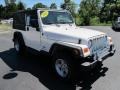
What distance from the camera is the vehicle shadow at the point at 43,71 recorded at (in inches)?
224

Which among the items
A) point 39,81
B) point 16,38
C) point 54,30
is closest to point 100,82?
point 39,81

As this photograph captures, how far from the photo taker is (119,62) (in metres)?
7.65

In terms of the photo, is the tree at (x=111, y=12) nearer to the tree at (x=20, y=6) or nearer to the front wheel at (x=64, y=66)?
the tree at (x=20, y=6)

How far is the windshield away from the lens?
7.12m

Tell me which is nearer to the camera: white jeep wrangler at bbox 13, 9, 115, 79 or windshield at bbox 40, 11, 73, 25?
white jeep wrangler at bbox 13, 9, 115, 79

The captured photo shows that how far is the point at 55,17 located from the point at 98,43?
208cm

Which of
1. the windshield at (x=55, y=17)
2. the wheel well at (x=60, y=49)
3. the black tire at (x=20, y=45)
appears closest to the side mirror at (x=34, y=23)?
the windshield at (x=55, y=17)

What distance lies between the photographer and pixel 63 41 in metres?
6.08

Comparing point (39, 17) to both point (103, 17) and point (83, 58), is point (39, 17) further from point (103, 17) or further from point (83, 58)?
point (103, 17)

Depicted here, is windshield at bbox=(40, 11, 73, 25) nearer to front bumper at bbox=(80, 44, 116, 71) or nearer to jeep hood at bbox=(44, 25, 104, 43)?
jeep hood at bbox=(44, 25, 104, 43)

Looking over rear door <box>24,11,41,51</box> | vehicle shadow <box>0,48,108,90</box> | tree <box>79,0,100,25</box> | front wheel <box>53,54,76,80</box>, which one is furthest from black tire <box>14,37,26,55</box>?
tree <box>79,0,100,25</box>

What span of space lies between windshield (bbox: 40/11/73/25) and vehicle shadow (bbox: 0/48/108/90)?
1.27m

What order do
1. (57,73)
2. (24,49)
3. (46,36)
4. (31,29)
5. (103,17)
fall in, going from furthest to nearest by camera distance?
(103,17) → (24,49) → (31,29) → (46,36) → (57,73)

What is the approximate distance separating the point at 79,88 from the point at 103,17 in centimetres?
4285
